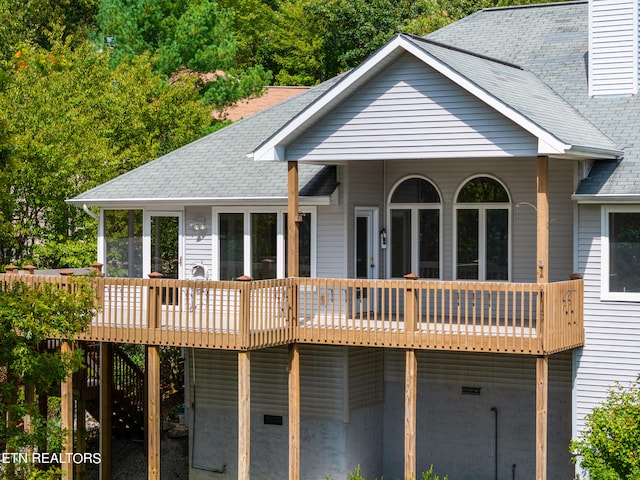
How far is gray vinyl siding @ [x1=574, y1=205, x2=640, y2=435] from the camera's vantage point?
19516mm

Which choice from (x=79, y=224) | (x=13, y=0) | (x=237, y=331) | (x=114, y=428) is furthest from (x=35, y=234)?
(x=13, y=0)

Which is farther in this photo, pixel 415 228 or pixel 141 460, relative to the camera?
pixel 141 460

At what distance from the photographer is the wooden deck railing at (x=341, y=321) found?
18.6 m

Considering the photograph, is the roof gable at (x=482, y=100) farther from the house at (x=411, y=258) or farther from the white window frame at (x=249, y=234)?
the white window frame at (x=249, y=234)

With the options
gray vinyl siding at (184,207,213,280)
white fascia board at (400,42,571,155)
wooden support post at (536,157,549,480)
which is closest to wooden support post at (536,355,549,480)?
wooden support post at (536,157,549,480)

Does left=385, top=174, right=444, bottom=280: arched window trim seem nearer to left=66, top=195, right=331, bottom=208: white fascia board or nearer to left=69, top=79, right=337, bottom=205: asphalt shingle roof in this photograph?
left=69, top=79, right=337, bottom=205: asphalt shingle roof

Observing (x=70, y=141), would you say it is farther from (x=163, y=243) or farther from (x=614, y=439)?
(x=614, y=439)

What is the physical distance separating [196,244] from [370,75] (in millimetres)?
5971

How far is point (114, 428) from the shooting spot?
2748 centimetres

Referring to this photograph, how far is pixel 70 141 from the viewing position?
29.0 meters

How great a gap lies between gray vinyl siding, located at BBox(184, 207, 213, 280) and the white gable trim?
331 cm

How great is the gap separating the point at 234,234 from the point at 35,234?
8.03 meters

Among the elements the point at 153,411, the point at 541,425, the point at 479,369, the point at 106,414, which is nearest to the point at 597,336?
the point at 541,425

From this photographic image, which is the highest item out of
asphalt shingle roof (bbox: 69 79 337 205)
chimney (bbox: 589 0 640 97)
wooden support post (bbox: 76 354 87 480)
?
chimney (bbox: 589 0 640 97)
